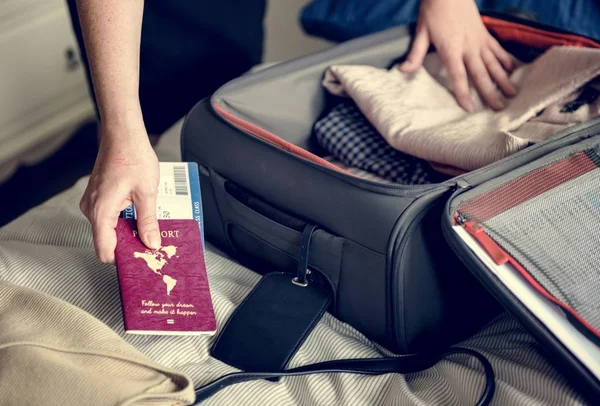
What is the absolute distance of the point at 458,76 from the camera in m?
0.99

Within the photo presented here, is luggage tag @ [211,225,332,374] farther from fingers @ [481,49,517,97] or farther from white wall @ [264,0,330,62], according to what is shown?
white wall @ [264,0,330,62]

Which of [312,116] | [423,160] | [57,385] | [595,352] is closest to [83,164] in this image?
[312,116]

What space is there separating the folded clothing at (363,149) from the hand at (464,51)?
11 cm

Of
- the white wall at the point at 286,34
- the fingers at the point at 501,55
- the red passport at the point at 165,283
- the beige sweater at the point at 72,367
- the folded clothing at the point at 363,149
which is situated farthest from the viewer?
the white wall at the point at 286,34

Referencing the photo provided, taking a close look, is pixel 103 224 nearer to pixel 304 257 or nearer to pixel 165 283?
pixel 165 283

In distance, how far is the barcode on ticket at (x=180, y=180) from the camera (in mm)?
789

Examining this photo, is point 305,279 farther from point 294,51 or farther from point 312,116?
point 294,51

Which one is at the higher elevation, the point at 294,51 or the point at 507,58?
the point at 507,58

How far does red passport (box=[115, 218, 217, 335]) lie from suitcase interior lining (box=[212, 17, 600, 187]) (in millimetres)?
206

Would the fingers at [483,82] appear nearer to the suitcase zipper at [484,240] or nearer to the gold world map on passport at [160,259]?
the suitcase zipper at [484,240]

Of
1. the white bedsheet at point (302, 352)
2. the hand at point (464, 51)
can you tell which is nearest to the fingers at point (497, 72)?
the hand at point (464, 51)

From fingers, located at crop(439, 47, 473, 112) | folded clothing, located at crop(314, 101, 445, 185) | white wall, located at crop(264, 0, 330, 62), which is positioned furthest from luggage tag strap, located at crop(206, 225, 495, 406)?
white wall, located at crop(264, 0, 330, 62)

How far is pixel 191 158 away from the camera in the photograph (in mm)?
905

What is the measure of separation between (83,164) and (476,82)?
99cm
